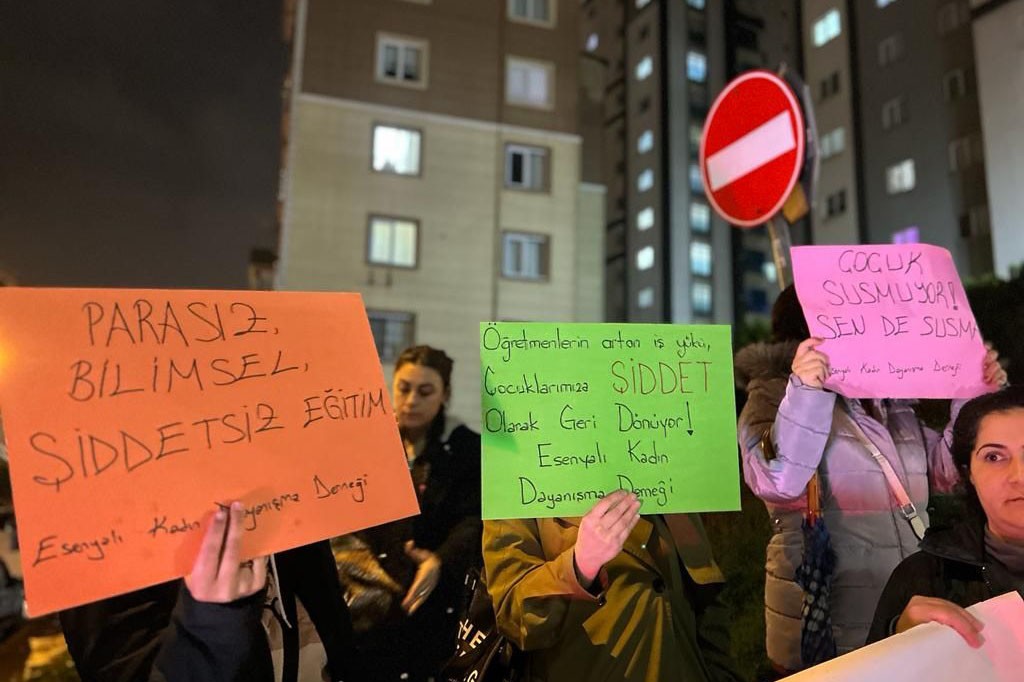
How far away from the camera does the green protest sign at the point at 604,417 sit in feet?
5.25

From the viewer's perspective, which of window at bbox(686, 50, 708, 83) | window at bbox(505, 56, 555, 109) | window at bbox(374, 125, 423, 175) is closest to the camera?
window at bbox(374, 125, 423, 175)

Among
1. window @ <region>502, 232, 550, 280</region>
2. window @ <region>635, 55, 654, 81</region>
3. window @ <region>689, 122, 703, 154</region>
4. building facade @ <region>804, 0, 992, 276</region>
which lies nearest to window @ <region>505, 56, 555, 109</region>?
window @ <region>502, 232, 550, 280</region>

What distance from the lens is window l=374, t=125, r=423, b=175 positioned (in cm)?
1385

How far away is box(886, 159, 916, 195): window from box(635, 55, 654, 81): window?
61.6 feet

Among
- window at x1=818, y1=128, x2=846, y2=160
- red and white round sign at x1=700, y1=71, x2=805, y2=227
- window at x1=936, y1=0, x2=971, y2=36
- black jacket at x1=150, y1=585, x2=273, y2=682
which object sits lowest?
black jacket at x1=150, y1=585, x2=273, y2=682

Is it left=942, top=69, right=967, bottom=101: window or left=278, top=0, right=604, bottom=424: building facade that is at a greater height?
left=942, top=69, right=967, bottom=101: window

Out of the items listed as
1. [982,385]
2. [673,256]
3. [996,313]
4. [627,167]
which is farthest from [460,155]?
[627,167]

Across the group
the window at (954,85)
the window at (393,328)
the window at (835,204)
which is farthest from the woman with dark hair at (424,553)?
the window at (835,204)

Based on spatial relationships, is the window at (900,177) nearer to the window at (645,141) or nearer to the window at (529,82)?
the window at (529,82)

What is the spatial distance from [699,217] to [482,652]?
3735 cm

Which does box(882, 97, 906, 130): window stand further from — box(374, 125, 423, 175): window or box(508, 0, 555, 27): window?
box(374, 125, 423, 175): window

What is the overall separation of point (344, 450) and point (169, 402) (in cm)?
35

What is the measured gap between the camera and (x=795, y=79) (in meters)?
3.03

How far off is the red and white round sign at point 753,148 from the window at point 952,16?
20806 mm
